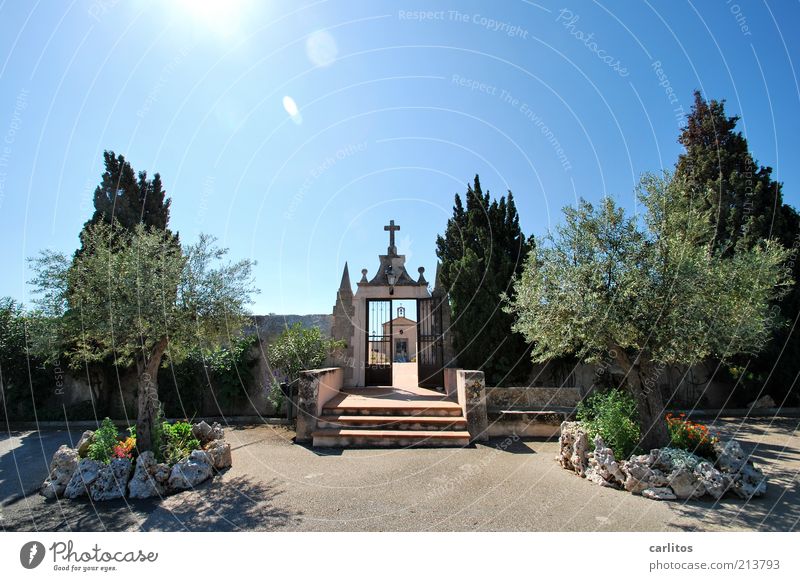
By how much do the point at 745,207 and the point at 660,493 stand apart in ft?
41.1

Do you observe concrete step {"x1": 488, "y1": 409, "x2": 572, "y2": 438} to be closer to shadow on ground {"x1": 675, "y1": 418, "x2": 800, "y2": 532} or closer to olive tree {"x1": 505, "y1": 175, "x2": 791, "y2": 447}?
olive tree {"x1": 505, "y1": 175, "x2": 791, "y2": 447}

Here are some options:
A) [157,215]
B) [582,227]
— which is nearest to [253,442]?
[582,227]

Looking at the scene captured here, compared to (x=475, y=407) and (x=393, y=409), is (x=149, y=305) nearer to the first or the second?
(x=393, y=409)

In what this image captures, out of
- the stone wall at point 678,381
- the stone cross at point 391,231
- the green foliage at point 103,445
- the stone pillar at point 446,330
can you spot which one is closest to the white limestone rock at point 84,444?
the green foliage at point 103,445

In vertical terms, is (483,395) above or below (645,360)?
below

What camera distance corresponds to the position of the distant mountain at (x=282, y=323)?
43.2ft

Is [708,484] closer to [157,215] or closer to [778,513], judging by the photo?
[778,513]

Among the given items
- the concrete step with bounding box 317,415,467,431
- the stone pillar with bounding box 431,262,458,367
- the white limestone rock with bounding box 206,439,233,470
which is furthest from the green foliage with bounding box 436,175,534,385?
the white limestone rock with bounding box 206,439,233,470

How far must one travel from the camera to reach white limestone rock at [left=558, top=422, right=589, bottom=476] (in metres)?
6.27

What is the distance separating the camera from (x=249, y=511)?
15.7ft

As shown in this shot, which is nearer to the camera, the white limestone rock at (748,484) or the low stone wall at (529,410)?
the white limestone rock at (748,484)

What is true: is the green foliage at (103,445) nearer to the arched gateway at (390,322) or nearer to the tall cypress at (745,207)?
the arched gateway at (390,322)

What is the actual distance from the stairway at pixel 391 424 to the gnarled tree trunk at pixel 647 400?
337 centimetres
